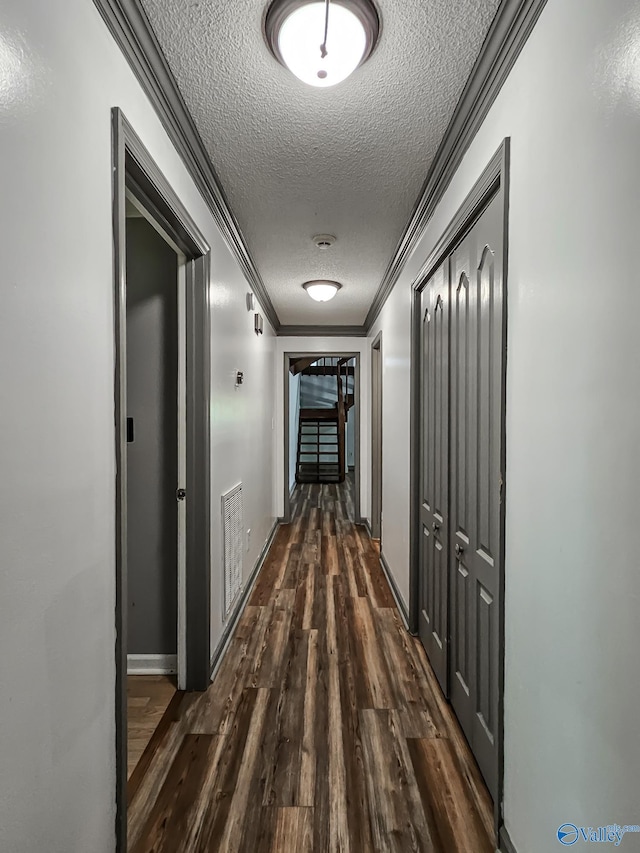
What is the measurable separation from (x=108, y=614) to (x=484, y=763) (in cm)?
143

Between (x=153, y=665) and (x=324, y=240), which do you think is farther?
(x=324, y=240)

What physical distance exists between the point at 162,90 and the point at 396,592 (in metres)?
3.17

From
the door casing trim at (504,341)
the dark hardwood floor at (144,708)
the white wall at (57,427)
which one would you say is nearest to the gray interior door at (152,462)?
the dark hardwood floor at (144,708)

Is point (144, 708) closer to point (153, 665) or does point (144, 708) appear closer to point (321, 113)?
point (153, 665)

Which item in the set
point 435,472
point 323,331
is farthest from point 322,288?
point 435,472

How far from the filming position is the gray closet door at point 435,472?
219cm

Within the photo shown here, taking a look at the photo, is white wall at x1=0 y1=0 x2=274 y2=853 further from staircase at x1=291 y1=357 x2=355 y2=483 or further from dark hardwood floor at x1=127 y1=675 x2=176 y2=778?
staircase at x1=291 y1=357 x2=355 y2=483

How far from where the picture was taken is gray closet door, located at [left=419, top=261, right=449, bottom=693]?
7.17 feet

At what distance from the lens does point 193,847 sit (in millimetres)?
1390

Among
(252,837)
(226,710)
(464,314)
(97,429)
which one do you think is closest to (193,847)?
(252,837)

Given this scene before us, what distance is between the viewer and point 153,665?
7.73 feet

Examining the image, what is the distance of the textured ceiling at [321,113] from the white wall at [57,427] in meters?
0.28

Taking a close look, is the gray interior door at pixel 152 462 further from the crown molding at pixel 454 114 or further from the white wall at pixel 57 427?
the white wall at pixel 57 427

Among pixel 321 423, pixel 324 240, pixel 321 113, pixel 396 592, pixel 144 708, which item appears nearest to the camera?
pixel 321 113
